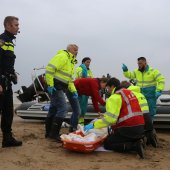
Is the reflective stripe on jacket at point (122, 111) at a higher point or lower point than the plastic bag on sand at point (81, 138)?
higher

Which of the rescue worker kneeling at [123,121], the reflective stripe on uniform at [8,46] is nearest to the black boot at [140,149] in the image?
the rescue worker kneeling at [123,121]

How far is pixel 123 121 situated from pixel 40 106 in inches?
170

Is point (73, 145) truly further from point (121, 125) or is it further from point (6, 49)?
point (6, 49)

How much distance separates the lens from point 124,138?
475cm

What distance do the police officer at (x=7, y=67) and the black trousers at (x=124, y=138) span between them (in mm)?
1432

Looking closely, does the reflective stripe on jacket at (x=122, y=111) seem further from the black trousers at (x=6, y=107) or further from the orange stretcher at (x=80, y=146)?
the black trousers at (x=6, y=107)

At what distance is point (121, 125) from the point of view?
4723 mm

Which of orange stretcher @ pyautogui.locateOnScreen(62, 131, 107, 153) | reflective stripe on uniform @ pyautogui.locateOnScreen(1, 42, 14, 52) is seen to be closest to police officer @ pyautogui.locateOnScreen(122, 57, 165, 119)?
orange stretcher @ pyautogui.locateOnScreen(62, 131, 107, 153)

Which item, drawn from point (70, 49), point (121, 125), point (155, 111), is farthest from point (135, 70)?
point (121, 125)

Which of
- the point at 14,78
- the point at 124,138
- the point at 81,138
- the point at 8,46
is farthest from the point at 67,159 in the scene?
the point at 8,46

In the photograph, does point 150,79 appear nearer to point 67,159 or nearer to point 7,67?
point 67,159

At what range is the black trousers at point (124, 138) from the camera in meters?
4.68

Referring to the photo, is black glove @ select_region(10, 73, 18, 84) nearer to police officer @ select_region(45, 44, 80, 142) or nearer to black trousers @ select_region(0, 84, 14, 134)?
black trousers @ select_region(0, 84, 14, 134)

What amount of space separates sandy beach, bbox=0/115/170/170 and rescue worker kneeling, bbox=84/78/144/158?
0.14 m
